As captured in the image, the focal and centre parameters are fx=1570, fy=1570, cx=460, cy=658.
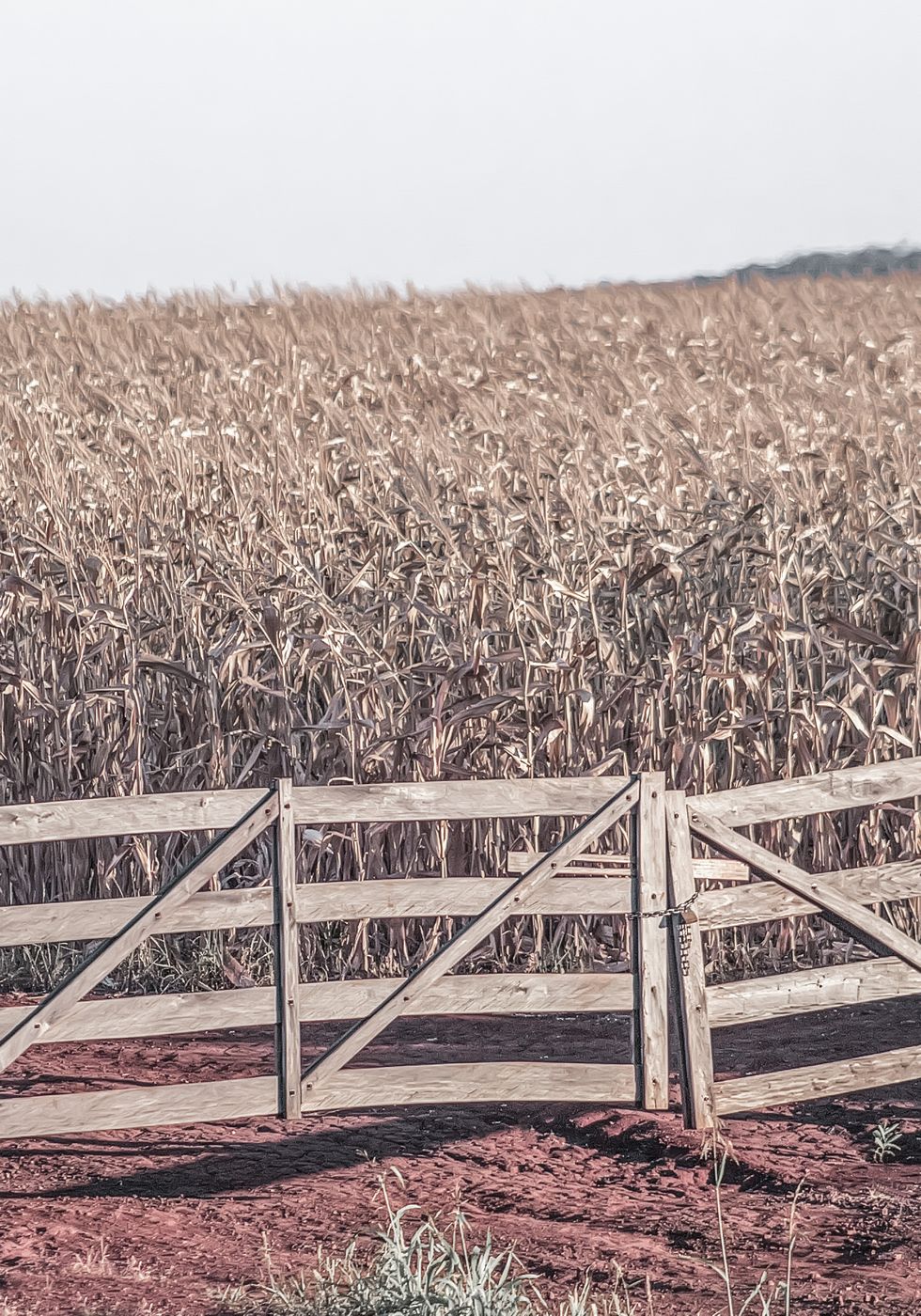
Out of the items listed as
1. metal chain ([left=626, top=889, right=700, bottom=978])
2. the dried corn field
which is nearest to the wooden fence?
metal chain ([left=626, top=889, right=700, bottom=978])

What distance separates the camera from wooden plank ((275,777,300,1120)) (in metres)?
5.69

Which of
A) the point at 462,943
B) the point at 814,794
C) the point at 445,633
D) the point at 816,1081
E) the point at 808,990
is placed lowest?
the point at 816,1081

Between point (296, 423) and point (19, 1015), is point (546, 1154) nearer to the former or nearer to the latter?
point (19, 1015)

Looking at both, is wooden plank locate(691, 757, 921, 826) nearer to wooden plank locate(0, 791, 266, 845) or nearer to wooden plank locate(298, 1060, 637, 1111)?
wooden plank locate(298, 1060, 637, 1111)

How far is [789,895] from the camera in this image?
19.6 feet

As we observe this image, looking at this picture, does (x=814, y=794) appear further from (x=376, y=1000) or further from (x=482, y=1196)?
(x=482, y=1196)

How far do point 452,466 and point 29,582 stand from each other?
3360mm

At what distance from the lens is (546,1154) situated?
5.75 metres

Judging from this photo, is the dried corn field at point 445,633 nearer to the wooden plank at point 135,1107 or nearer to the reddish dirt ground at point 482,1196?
the reddish dirt ground at point 482,1196

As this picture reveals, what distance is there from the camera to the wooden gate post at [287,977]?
18.7ft

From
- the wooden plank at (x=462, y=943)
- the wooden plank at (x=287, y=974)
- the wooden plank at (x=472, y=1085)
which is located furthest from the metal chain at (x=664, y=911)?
the wooden plank at (x=287, y=974)

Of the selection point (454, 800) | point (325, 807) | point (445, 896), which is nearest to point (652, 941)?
point (445, 896)

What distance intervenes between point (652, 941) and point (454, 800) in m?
0.90

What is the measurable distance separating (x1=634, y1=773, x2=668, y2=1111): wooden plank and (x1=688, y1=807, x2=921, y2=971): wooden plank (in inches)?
6.0
